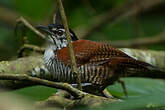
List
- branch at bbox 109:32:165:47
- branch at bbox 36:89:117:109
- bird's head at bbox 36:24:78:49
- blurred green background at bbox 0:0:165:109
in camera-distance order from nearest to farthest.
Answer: branch at bbox 36:89:117:109 < bird's head at bbox 36:24:78:49 < branch at bbox 109:32:165:47 < blurred green background at bbox 0:0:165:109

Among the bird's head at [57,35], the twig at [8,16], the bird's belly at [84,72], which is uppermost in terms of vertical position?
the twig at [8,16]

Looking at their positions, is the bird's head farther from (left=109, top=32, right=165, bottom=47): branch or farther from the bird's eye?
(left=109, top=32, right=165, bottom=47): branch

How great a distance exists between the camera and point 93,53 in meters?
2.58

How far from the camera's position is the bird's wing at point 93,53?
2.52 metres

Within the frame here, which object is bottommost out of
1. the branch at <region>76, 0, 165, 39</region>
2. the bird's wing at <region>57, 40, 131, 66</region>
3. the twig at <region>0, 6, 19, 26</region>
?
the bird's wing at <region>57, 40, 131, 66</region>

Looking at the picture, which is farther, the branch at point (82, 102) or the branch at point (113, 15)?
the branch at point (113, 15)

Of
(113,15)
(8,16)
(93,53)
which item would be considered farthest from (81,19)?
(93,53)

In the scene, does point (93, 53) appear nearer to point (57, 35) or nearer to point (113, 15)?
point (57, 35)

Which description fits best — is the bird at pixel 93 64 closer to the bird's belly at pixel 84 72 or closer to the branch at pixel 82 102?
the bird's belly at pixel 84 72

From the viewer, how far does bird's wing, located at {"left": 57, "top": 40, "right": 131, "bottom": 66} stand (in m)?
2.52

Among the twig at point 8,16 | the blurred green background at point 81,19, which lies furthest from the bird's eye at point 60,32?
the twig at point 8,16

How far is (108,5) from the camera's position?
594cm

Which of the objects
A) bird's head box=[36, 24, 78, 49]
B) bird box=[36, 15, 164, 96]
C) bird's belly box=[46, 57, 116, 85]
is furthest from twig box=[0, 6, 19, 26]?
bird's belly box=[46, 57, 116, 85]

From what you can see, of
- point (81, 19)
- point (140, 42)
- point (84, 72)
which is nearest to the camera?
point (84, 72)
